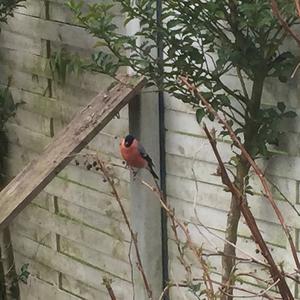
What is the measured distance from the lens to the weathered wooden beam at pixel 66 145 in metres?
3.06

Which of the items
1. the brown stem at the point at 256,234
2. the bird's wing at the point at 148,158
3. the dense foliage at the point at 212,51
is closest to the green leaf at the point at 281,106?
the dense foliage at the point at 212,51

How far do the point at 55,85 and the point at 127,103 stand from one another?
64 centimetres

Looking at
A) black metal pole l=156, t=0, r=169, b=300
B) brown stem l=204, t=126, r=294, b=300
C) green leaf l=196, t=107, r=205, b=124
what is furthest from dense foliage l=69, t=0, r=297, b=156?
brown stem l=204, t=126, r=294, b=300

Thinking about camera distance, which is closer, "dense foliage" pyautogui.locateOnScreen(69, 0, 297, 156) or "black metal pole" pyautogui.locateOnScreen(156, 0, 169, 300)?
"dense foliage" pyautogui.locateOnScreen(69, 0, 297, 156)

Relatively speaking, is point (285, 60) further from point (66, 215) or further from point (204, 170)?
point (66, 215)

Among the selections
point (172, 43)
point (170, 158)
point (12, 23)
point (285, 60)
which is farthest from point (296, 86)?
point (12, 23)

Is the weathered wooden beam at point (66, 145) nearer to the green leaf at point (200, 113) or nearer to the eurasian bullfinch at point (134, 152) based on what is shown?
the eurasian bullfinch at point (134, 152)

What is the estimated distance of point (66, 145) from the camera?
3.16 meters

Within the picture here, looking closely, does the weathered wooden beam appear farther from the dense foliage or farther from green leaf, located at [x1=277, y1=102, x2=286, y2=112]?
green leaf, located at [x1=277, y1=102, x2=286, y2=112]

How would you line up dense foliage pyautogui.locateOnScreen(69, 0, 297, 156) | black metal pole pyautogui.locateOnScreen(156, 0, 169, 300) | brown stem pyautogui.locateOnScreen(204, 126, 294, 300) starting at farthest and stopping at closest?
black metal pole pyautogui.locateOnScreen(156, 0, 169, 300)
dense foliage pyautogui.locateOnScreen(69, 0, 297, 156)
brown stem pyautogui.locateOnScreen(204, 126, 294, 300)

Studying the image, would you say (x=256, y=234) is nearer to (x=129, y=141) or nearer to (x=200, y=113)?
(x=200, y=113)

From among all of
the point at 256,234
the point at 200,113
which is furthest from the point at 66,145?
the point at 256,234

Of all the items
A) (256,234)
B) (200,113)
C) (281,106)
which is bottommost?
(256,234)

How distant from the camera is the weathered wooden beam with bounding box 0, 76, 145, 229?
120 inches
